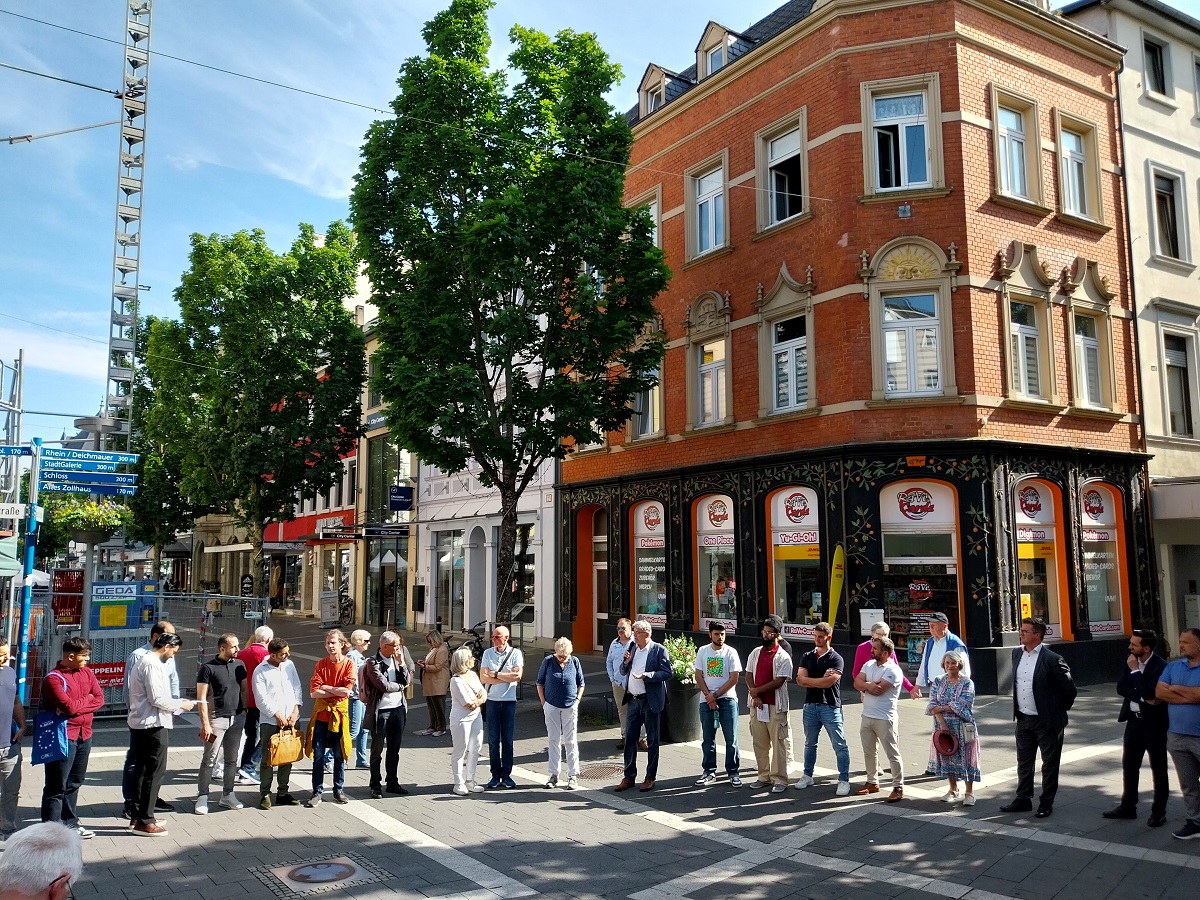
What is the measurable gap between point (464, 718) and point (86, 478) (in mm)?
6700

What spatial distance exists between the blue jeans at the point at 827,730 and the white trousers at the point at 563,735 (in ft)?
8.05

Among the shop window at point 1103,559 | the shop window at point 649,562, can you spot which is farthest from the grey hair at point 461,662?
the shop window at point 1103,559

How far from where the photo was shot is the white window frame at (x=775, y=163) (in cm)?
1734

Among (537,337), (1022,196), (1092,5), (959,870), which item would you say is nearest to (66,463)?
(537,337)

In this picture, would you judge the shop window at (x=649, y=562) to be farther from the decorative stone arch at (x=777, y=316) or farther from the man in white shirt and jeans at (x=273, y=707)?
the man in white shirt and jeans at (x=273, y=707)

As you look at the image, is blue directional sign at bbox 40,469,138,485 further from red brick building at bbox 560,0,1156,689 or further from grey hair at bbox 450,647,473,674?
red brick building at bbox 560,0,1156,689

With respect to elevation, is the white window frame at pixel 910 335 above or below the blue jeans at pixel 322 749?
above

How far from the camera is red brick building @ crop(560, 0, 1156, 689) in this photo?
610 inches

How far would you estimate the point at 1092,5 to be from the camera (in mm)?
19234

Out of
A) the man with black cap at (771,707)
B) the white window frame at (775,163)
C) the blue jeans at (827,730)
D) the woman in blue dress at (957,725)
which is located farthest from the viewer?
the white window frame at (775,163)

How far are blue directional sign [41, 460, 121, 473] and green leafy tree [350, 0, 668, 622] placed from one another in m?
4.49

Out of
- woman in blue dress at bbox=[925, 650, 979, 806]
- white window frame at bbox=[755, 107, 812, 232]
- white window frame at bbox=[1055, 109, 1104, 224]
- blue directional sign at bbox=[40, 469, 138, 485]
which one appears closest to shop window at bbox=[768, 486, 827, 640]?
white window frame at bbox=[755, 107, 812, 232]

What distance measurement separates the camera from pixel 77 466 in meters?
12.0

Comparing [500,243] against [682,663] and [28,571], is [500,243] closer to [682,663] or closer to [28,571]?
[682,663]
